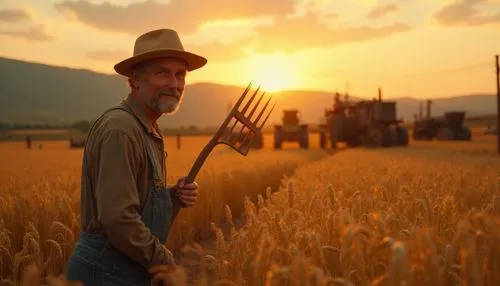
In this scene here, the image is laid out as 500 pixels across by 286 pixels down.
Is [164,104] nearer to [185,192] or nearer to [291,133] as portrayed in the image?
[185,192]

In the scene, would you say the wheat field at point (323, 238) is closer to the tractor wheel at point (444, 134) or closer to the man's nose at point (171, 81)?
the man's nose at point (171, 81)

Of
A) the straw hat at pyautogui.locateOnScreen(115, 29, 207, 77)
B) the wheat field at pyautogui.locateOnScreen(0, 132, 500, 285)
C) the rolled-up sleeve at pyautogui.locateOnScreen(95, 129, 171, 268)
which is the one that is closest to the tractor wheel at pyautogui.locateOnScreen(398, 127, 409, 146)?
the wheat field at pyautogui.locateOnScreen(0, 132, 500, 285)

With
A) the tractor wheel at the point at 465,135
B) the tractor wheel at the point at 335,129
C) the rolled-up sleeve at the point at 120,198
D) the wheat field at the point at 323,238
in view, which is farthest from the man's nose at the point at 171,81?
the tractor wheel at the point at 465,135

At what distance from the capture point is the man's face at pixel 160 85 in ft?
9.10

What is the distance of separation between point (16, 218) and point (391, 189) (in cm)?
377

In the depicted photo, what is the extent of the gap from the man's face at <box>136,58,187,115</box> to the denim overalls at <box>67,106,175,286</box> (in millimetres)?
176

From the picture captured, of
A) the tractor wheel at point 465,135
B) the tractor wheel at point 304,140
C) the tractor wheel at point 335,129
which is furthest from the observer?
the tractor wheel at point 465,135

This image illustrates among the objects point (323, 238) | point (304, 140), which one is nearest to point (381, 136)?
point (304, 140)

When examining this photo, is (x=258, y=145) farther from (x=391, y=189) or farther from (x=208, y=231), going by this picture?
(x=391, y=189)

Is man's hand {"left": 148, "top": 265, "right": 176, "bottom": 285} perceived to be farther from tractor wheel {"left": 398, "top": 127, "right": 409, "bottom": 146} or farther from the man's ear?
tractor wheel {"left": 398, "top": 127, "right": 409, "bottom": 146}

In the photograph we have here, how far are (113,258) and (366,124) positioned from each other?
25876 millimetres

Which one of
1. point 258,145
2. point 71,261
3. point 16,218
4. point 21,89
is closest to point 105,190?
point 71,261

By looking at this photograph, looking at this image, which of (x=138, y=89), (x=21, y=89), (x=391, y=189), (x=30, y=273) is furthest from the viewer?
(x=21, y=89)

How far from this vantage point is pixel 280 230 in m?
2.99
